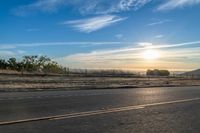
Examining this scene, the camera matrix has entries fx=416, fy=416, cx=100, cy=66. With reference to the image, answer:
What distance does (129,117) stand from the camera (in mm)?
12508

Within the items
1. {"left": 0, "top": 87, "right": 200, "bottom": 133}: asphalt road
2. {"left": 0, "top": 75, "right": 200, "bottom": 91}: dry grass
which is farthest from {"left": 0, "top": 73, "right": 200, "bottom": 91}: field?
{"left": 0, "top": 87, "right": 200, "bottom": 133}: asphalt road

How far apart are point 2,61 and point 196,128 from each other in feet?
259

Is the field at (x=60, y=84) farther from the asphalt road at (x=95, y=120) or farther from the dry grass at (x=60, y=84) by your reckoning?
the asphalt road at (x=95, y=120)

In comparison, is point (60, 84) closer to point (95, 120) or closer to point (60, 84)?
point (60, 84)

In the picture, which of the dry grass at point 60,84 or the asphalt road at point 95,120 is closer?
the asphalt road at point 95,120

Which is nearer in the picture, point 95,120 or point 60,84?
point 95,120

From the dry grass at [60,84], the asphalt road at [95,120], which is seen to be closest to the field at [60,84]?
the dry grass at [60,84]

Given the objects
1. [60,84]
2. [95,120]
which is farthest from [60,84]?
[95,120]

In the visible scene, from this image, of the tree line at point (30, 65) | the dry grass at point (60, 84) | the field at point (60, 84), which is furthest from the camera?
the tree line at point (30, 65)

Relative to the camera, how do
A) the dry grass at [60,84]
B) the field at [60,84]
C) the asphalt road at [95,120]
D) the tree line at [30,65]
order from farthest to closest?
1. the tree line at [30,65]
2. the dry grass at [60,84]
3. the field at [60,84]
4. the asphalt road at [95,120]

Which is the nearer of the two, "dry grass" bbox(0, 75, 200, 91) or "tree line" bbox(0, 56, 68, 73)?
"dry grass" bbox(0, 75, 200, 91)

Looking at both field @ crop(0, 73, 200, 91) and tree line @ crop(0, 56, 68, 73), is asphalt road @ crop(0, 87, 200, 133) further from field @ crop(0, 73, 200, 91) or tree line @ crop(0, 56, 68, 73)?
tree line @ crop(0, 56, 68, 73)

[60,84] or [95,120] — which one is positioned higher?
[60,84]

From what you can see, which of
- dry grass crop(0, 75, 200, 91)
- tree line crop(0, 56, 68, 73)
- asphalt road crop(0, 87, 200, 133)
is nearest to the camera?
asphalt road crop(0, 87, 200, 133)
